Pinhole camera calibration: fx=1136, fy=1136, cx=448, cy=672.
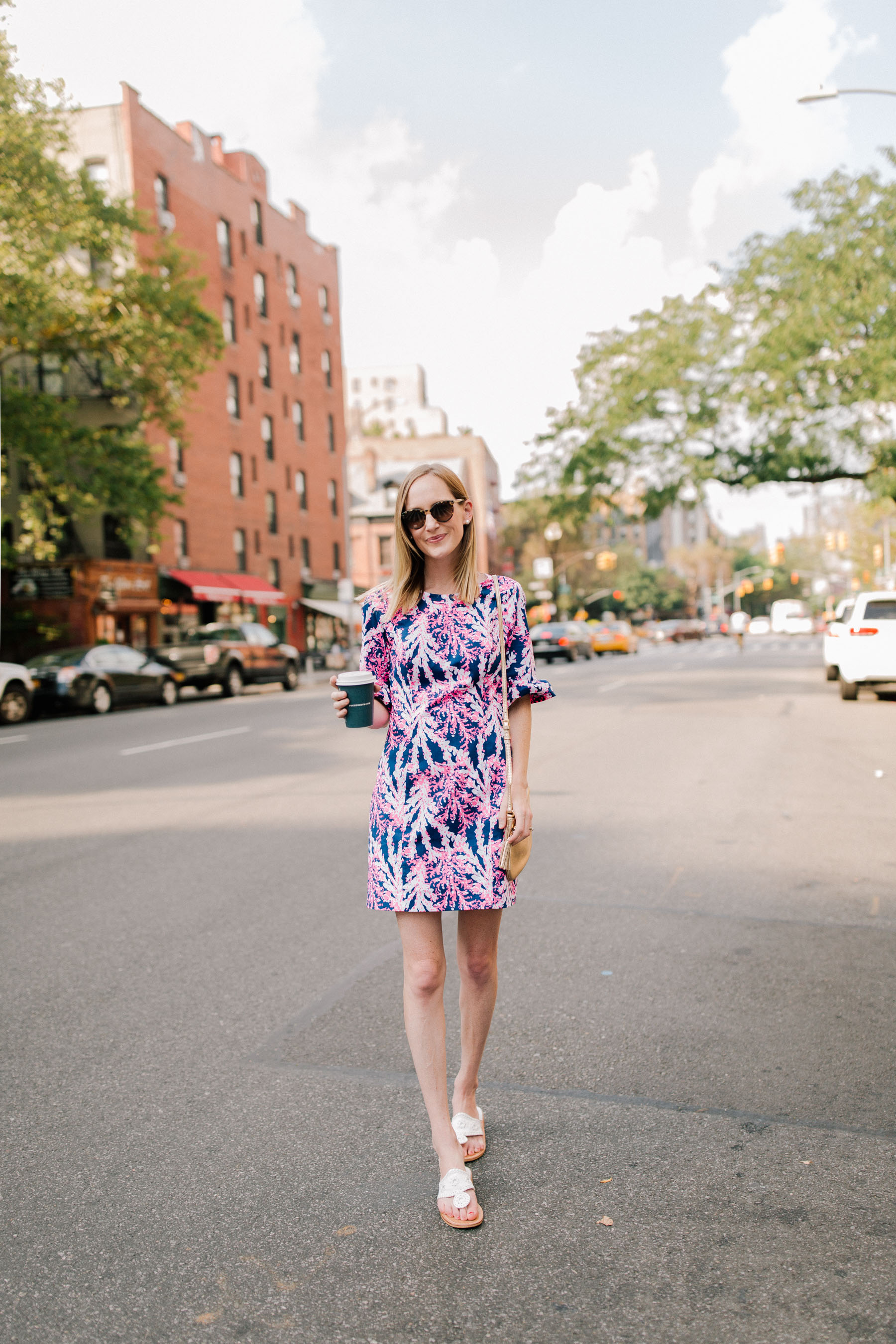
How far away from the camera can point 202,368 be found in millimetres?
26797

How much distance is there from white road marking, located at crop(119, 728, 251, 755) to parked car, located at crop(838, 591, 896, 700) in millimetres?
9551

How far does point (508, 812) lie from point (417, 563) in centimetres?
73

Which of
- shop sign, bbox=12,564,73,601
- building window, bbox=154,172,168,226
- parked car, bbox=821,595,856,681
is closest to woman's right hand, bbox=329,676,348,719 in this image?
parked car, bbox=821,595,856,681

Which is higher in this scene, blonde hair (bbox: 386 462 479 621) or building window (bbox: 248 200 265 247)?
building window (bbox: 248 200 265 247)

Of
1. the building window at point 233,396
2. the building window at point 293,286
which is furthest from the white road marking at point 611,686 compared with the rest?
the building window at point 293,286

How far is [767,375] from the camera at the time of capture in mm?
24031

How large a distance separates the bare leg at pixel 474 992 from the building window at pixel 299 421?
45113mm

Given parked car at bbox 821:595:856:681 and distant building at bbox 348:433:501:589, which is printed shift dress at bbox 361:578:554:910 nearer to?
parked car at bbox 821:595:856:681

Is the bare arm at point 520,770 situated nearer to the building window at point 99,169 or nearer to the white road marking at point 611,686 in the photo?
the white road marking at point 611,686

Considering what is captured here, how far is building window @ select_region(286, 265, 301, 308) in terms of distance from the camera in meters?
46.3

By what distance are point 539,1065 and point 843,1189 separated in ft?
3.76

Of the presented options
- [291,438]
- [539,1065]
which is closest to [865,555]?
[291,438]

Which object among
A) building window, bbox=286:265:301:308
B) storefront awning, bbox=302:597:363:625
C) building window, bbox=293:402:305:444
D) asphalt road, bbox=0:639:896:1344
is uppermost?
building window, bbox=286:265:301:308

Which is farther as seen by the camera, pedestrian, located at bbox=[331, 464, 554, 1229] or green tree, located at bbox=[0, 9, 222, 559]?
green tree, located at bbox=[0, 9, 222, 559]
